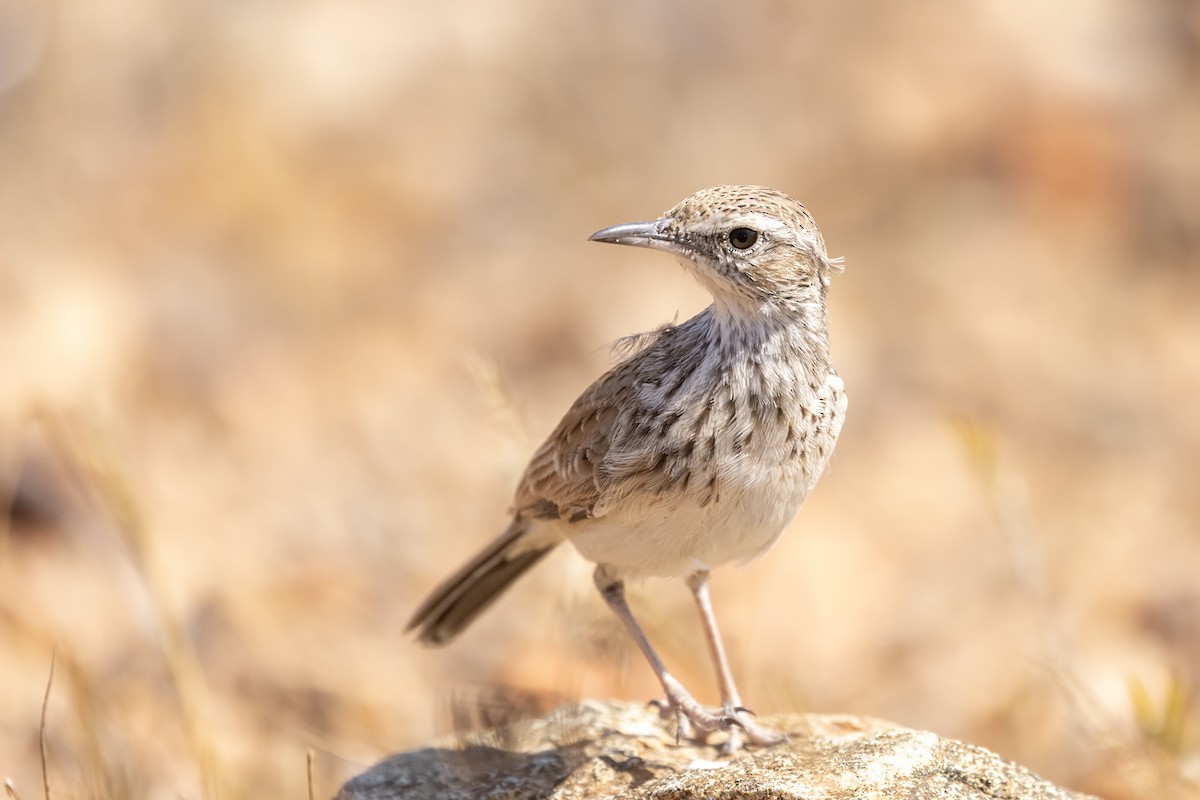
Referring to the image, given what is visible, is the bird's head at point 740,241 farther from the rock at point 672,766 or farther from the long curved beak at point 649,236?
the rock at point 672,766

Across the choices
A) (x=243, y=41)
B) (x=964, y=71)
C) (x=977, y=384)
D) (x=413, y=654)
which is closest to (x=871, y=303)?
(x=977, y=384)

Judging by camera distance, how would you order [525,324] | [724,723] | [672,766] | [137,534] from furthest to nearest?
[525,324] → [137,534] → [724,723] → [672,766]


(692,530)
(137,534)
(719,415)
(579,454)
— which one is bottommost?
(692,530)

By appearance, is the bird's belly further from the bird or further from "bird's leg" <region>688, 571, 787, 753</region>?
"bird's leg" <region>688, 571, 787, 753</region>

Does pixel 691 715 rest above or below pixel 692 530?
below

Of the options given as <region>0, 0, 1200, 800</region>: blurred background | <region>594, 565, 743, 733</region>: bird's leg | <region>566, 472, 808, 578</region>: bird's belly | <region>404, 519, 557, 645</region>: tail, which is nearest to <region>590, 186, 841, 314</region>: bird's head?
<region>566, 472, 808, 578</region>: bird's belly

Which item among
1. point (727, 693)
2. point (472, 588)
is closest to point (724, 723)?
point (727, 693)

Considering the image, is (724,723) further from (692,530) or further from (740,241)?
(740,241)
